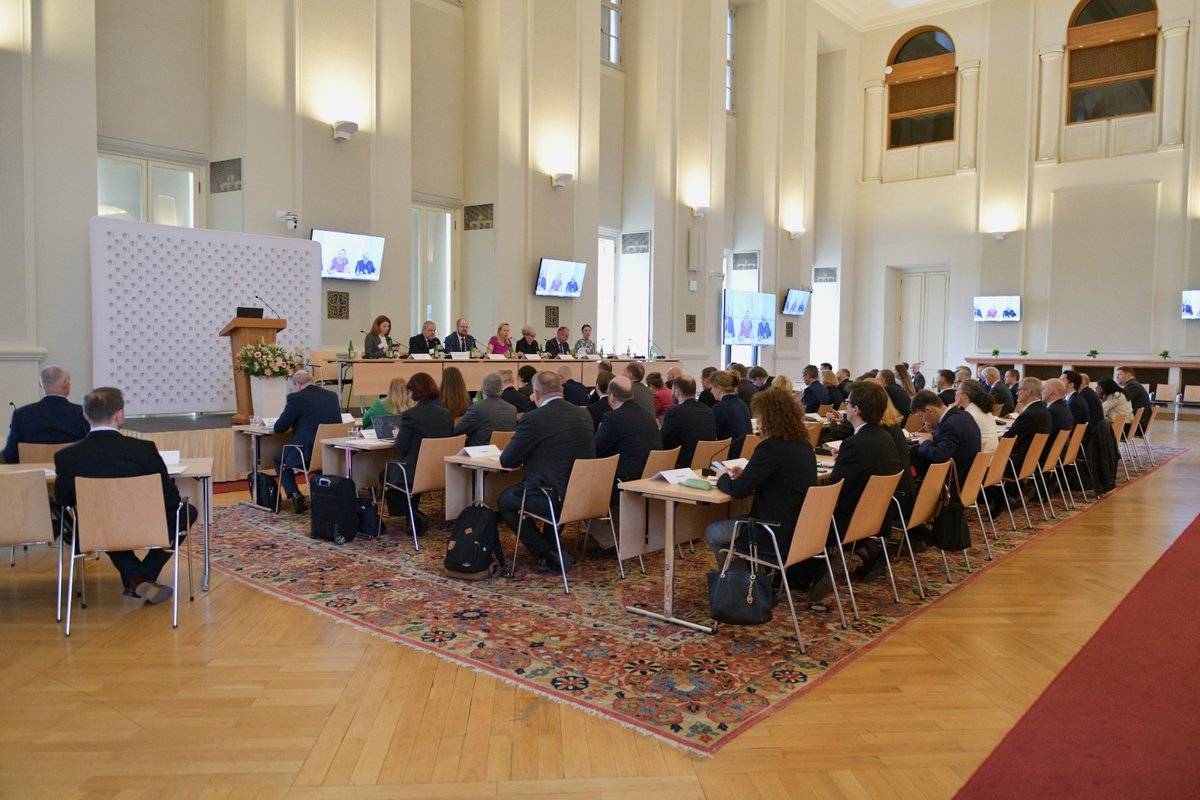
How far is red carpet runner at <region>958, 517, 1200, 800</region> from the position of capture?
9.64 feet

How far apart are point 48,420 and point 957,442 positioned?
6.13 m

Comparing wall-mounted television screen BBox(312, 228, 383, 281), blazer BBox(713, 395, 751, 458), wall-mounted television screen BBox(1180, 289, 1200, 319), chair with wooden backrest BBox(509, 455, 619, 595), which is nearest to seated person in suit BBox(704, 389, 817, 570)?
chair with wooden backrest BBox(509, 455, 619, 595)

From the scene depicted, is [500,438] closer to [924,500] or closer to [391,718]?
[924,500]

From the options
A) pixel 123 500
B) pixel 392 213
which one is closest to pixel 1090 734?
pixel 123 500

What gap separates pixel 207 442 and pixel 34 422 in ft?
9.58

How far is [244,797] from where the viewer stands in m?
2.78

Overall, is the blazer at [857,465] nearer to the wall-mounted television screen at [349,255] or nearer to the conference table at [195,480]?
the conference table at [195,480]

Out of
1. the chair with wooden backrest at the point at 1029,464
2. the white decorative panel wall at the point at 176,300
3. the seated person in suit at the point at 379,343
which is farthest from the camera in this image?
the seated person in suit at the point at 379,343

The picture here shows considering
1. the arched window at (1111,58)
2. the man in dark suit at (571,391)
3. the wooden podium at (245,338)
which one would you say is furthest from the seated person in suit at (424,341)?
the arched window at (1111,58)

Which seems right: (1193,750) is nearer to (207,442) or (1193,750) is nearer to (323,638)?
(323,638)

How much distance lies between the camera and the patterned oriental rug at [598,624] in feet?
11.8

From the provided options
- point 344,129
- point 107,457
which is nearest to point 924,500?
point 107,457

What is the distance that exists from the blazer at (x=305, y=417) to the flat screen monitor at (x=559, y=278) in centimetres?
652

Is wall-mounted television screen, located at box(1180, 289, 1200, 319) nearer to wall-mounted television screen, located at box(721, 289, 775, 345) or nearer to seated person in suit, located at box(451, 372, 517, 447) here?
wall-mounted television screen, located at box(721, 289, 775, 345)
